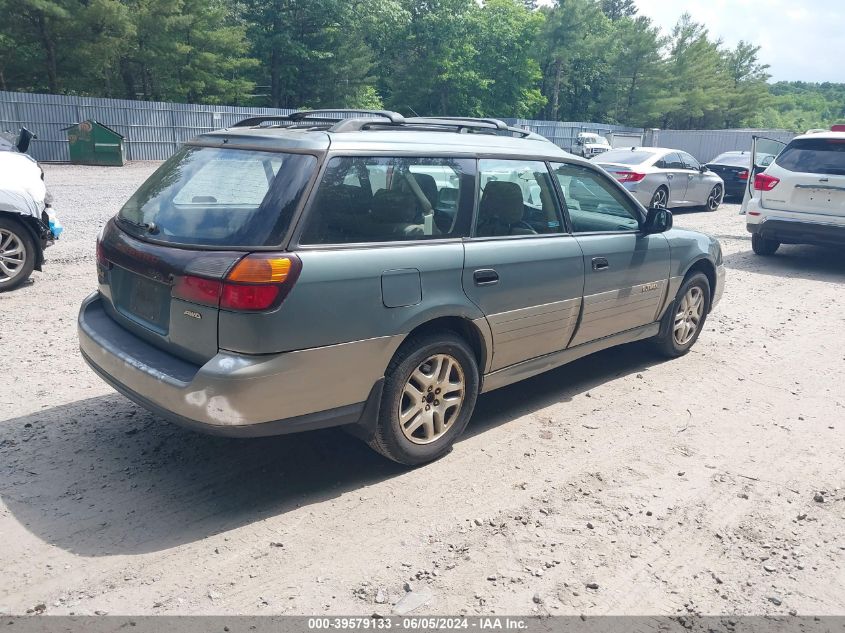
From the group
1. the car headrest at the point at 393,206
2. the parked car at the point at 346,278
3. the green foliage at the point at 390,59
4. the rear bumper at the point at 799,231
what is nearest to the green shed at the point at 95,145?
the green foliage at the point at 390,59

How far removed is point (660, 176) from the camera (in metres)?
15.0

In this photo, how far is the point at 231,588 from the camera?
9.62 feet

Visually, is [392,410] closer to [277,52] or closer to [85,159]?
A: [85,159]

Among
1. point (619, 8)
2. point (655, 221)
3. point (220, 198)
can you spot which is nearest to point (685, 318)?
point (655, 221)

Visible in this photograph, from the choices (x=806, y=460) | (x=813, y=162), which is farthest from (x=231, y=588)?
(x=813, y=162)

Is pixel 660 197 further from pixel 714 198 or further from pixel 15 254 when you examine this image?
pixel 15 254

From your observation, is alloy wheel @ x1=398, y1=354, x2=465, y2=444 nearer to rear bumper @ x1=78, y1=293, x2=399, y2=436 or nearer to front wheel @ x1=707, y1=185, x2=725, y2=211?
rear bumper @ x1=78, y1=293, x2=399, y2=436

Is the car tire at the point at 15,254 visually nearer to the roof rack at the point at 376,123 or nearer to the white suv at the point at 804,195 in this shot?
the roof rack at the point at 376,123

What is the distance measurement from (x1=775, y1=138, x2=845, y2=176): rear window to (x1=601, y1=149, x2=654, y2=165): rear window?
449cm

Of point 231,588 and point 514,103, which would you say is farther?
point 514,103

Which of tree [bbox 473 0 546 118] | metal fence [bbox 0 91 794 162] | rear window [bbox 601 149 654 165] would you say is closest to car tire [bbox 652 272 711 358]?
rear window [bbox 601 149 654 165]

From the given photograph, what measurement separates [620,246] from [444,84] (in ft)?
160

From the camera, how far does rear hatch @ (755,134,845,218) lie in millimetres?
9766

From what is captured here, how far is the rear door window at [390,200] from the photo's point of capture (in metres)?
3.46
